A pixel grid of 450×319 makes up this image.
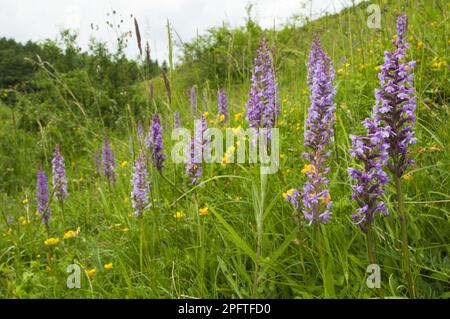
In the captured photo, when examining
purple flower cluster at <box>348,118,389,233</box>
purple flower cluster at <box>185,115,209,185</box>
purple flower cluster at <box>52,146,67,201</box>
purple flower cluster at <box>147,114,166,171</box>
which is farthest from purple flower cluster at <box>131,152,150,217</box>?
purple flower cluster at <box>348,118,389,233</box>

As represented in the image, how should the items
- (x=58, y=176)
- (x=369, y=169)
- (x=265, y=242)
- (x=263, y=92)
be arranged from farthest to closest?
(x=58, y=176) < (x=263, y=92) < (x=265, y=242) < (x=369, y=169)

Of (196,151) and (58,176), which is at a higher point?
(196,151)

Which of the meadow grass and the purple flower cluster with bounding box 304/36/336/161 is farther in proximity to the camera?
the purple flower cluster with bounding box 304/36/336/161

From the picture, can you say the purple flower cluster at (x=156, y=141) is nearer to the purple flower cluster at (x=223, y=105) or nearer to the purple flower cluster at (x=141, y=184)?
the purple flower cluster at (x=141, y=184)

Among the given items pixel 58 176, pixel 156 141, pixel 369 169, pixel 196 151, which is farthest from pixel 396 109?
pixel 58 176

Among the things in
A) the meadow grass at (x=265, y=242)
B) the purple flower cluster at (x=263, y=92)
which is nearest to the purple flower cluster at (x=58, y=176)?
the meadow grass at (x=265, y=242)

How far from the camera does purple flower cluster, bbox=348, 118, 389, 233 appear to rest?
1.41 metres

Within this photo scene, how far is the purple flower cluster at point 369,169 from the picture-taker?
1.41 metres

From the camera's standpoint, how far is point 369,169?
1454 mm

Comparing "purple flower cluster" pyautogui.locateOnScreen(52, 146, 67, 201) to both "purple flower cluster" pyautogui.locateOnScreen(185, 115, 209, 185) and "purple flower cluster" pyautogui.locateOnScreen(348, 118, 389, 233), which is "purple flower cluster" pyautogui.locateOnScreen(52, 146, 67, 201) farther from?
"purple flower cluster" pyautogui.locateOnScreen(348, 118, 389, 233)

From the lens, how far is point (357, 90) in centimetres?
355

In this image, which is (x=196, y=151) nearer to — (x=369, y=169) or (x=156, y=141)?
(x=156, y=141)
